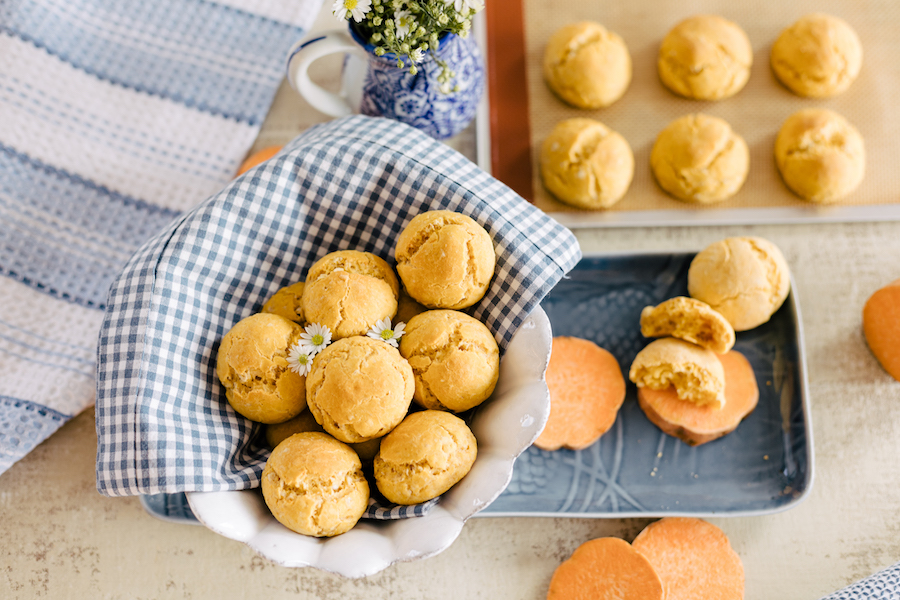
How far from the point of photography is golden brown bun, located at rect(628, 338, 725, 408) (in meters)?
0.94

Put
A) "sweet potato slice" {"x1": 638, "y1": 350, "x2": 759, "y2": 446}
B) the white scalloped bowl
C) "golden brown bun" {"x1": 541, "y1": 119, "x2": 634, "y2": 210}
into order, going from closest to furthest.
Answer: the white scalloped bowl, "sweet potato slice" {"x1": 638, "y1": 350, "x2": 759, "y2": 446}, "golden brown bun" {"x1": 541, "y1": 119, "x2": 634, "y2": 210}

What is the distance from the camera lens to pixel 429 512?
756 millimetres

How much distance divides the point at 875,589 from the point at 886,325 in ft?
1.35

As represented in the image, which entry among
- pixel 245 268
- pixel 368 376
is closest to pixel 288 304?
pixel 245 268

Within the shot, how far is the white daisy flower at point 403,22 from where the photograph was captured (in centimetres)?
81

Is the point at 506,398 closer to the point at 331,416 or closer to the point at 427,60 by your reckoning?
the point at 331,416

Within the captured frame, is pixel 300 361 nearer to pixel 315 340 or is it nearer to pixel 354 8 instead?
pixel 315 340

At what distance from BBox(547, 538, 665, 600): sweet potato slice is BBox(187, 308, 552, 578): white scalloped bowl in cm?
32

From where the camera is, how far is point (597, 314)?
1.06 meters

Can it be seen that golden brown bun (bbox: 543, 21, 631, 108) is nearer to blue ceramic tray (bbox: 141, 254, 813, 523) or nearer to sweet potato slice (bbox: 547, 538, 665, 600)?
blue ceramic tray (bbox: 141, 254, 813, 523)

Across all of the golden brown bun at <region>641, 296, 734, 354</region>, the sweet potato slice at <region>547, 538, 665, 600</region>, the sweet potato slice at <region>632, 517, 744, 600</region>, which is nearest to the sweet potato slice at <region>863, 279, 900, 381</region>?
the golden brown bun at <region>641, 296, 734, 354</region>

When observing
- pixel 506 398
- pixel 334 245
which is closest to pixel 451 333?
pixel 506 398

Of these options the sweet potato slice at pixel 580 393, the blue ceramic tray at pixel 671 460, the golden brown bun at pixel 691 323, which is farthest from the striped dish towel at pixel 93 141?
the golden brown bun at pixel 691 323

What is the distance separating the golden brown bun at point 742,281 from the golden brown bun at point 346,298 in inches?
20.0
